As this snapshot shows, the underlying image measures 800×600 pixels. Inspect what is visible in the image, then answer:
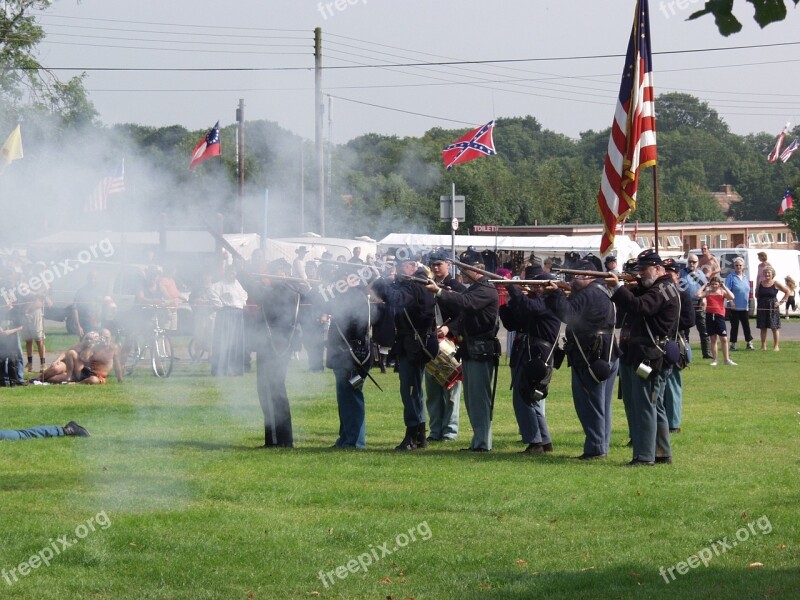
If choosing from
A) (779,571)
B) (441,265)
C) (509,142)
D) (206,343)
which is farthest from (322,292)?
(509,142)

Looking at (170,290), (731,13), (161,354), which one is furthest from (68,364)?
(731,13)

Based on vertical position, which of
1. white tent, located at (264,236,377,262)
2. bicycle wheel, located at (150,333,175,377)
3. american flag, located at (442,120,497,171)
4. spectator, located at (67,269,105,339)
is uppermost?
american flag, located at (442,120,497,171)

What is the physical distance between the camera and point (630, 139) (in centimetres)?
1427

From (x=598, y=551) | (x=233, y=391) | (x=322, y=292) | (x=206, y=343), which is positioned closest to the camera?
(x=598, y=551)

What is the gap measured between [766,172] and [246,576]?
12377 centimetres

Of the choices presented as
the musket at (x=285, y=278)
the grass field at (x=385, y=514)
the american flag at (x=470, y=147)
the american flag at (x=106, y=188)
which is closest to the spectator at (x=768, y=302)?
the american flag at (x=470, y=147)

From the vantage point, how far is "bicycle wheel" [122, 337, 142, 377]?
19.9 meters

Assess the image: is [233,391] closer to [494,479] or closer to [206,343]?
[206,343]

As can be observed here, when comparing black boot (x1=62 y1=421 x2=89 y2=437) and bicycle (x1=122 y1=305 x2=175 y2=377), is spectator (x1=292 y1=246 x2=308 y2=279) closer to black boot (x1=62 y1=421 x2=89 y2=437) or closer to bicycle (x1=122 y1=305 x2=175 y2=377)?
black boot (x1=62 y1=421 x2=89 y2=437)

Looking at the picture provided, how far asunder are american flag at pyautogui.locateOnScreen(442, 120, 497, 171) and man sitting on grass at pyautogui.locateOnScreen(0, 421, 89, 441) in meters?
16.0

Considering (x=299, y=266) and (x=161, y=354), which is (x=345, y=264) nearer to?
(x=299, y=266)

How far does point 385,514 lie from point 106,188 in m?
4.13

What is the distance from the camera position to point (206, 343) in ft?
70.6

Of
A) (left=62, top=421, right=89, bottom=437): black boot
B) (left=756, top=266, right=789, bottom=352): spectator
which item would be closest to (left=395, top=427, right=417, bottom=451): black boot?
(left=62, top=421, right=89, bottom=437): black boot
